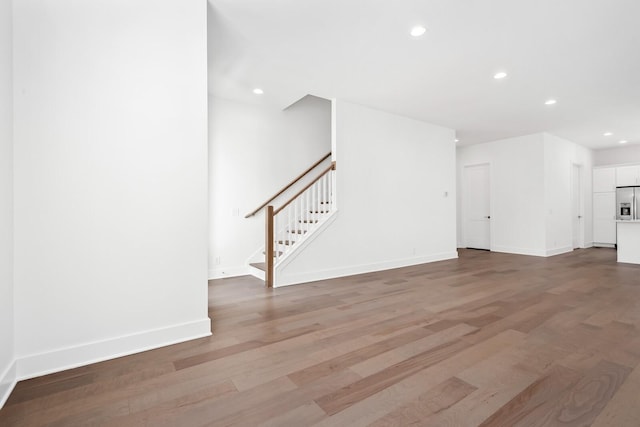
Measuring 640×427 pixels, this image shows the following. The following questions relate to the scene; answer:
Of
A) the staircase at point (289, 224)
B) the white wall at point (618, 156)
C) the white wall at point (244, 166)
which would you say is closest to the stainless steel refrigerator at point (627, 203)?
the white wall at point (618, 156)

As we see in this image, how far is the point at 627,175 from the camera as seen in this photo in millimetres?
7902

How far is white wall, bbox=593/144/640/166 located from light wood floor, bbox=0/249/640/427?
714cm

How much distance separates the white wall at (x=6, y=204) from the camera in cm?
177

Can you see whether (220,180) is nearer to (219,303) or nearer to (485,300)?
(219,303)

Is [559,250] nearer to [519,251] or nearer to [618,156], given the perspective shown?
[519,251]

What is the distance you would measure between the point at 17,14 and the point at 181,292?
219 centimetres

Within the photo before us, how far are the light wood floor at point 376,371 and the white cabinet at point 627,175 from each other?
20.8 ft

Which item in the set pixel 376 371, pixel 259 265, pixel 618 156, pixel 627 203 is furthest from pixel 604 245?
pixel 376 371

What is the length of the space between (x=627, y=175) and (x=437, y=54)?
8.15 metres

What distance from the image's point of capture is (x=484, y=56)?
350cm

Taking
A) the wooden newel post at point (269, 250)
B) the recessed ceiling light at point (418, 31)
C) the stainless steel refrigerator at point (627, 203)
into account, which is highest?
the recessed ceiling light at point (418, 31)

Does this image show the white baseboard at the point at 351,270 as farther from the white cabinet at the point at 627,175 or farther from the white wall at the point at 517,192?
the white cabinet at the point at 627,175

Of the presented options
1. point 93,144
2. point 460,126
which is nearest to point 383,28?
point 93,144

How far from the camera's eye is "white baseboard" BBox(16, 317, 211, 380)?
1960 millimetres
